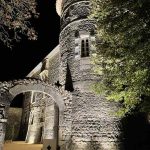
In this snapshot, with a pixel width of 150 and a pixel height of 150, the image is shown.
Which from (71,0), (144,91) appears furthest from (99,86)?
(71,0)

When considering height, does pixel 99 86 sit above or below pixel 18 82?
below

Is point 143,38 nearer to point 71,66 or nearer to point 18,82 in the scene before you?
Answer: point 71,66

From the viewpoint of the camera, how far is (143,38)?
28.7 feet

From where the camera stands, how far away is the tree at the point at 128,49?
336 inches

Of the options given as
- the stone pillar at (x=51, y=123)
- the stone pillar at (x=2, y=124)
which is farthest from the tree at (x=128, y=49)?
Answer: the stone pillar at (x=51, y=123)

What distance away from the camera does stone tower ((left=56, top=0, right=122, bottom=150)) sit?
12.2 m

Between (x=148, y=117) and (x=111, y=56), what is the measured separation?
17.2ft

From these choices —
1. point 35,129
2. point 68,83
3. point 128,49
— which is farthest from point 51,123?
point 128,49

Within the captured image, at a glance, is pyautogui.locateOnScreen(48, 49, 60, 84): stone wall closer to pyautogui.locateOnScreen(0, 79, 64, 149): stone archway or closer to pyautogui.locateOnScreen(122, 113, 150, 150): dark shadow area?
pyautogui.locateOnScreen(0, 79, 64, 149): stone archway

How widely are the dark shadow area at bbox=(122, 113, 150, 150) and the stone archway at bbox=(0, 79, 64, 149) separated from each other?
142 inches

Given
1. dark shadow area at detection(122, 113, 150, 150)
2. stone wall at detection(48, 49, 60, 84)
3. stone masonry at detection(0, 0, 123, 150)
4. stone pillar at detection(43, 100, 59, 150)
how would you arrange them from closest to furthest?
1. stone masonry at detection(0, 0, 123, 150)
2. dark shadow area at detection(122, 113, 150, 150)
3. stone pillar at detection(43, 100, 59, 150)
4. stone wall at detection(48, 49, 60, 84)

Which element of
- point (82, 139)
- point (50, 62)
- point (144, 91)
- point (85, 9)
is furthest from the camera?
point (50, 62)

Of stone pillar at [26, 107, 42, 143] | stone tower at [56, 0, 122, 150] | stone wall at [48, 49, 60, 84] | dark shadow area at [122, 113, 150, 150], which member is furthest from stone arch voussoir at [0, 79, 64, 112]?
stone pillar at [26, 107, 42, 143]

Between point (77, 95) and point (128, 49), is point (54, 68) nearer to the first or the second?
point (77, 95)
